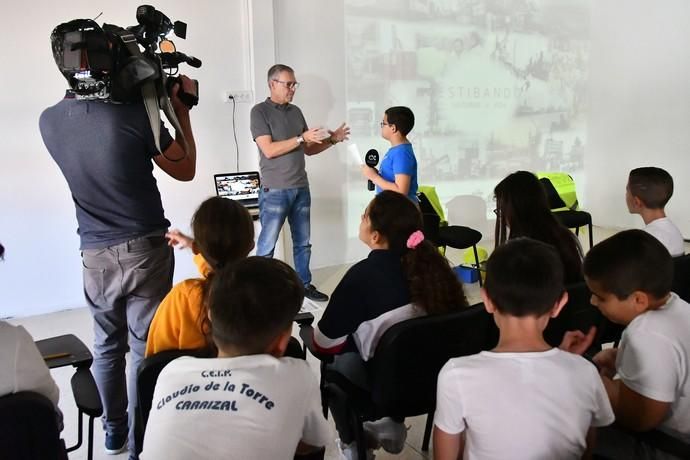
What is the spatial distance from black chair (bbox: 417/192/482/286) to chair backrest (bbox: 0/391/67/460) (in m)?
2.71

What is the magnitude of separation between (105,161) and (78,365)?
64 centimetres

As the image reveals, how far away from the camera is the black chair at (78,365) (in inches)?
52.0

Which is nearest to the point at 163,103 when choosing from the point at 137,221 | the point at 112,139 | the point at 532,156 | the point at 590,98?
the point at 112,139

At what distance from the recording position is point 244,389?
3.18ft

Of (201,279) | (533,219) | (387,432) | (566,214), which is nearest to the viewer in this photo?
(201,279)

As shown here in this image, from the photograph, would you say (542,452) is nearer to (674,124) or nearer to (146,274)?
(146,274)

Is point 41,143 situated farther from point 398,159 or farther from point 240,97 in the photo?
point 398,159

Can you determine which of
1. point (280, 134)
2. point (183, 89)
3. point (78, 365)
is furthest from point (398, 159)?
point (78, 365)

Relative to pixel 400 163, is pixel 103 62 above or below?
above

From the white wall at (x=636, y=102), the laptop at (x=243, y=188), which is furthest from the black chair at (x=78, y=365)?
the white wall at (x=636, y=102)

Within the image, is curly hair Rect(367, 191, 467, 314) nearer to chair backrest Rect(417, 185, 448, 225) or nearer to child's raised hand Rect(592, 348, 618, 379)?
child's raised hand Rect(592, 348, 618, 379)

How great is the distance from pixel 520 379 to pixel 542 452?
0.16 meters

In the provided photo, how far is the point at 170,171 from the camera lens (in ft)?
6.35

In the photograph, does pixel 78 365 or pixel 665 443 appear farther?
pixel 78 365
